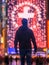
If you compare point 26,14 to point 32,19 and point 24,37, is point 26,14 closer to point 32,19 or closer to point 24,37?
point 32,19

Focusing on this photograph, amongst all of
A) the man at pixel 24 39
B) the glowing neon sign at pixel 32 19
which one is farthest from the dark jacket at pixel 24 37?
the glowing neon sign at pixel 32 19

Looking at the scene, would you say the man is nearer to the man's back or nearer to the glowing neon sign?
the man's back

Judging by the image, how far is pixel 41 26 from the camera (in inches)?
304

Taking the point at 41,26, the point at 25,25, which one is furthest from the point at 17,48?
the point at 41,26

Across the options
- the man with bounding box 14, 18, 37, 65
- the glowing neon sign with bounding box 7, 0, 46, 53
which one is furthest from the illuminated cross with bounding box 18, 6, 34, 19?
the man with bounding box 14, 18, 37, 65

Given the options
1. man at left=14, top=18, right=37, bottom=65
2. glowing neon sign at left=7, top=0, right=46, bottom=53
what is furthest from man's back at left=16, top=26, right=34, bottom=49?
glowing neon sign at left=7, top=0, right=46, bottom=53

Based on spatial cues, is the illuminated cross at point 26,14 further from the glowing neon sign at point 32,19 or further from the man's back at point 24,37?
the man's back at point 24,37

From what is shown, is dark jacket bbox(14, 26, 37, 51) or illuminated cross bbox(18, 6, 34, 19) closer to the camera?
dark jacket bbox(14, 26, 37, 51)

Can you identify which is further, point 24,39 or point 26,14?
point 26,14

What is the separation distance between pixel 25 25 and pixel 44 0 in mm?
1038

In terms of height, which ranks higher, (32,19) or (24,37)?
(32,19)

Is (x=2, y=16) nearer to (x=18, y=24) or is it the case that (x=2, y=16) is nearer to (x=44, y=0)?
(x=18, y=24)

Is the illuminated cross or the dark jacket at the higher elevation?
the illuminated cross

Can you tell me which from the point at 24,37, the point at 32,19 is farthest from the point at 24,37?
the point at 32,19
